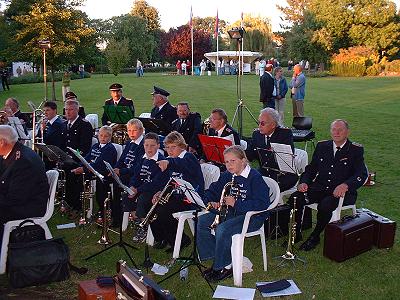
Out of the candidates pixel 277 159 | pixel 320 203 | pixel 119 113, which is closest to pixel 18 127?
pixel 119 113

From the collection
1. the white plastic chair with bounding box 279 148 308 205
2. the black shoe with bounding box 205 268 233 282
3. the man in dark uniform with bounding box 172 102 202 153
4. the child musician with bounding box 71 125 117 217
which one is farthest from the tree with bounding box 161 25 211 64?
the black shoe with bounding box 205 268 233 282

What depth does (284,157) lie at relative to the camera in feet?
21.6

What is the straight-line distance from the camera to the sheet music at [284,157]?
6.48 metres

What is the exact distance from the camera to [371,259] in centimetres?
609

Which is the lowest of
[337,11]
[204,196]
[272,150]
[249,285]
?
[249,285]

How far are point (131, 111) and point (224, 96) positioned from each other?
55.1 ft

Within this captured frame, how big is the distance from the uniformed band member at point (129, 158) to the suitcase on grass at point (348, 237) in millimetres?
2977

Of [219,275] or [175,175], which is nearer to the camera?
[219,275]

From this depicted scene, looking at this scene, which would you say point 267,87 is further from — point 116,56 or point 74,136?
point 116,56

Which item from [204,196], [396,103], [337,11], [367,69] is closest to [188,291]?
[204,196]

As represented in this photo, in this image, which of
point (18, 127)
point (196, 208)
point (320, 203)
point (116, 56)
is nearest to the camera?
point (196, 208)

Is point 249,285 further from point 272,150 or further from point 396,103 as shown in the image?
point 396,103

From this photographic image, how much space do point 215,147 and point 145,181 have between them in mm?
1238

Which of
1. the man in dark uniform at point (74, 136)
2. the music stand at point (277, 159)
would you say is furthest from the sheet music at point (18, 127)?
the music stand at point (277, 159)
